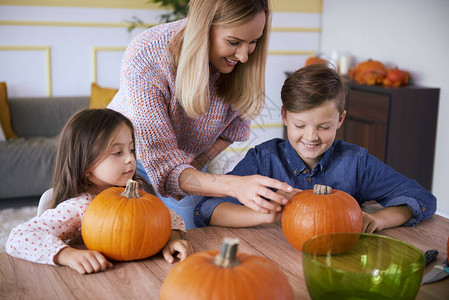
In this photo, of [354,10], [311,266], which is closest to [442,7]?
[354,10]

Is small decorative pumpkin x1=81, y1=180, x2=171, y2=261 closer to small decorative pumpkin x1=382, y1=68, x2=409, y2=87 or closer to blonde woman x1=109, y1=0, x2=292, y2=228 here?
blonde woman x1=109, y1=0, x2=292, y2=228

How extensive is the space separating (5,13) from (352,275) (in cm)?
410

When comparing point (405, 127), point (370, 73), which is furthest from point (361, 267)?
point (370, 73)

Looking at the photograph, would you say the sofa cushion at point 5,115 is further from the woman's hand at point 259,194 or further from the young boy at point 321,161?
the woman's hand at point 259,194

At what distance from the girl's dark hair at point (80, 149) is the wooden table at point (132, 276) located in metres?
0.30

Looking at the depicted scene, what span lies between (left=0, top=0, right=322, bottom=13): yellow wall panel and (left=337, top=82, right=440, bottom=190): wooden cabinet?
1.65 m

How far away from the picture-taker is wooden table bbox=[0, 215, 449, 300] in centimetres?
95

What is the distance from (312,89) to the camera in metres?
1.53

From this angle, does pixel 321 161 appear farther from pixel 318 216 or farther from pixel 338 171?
pixel 318 216

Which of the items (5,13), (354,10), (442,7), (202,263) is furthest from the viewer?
(354,10)

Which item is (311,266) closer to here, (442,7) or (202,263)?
(202,263)

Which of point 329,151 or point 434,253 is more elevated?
point 329,151

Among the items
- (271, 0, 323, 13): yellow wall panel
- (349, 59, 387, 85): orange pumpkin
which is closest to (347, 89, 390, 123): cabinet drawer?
(349, 59, 387, 85): orange pumpkin

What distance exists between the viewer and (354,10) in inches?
181
